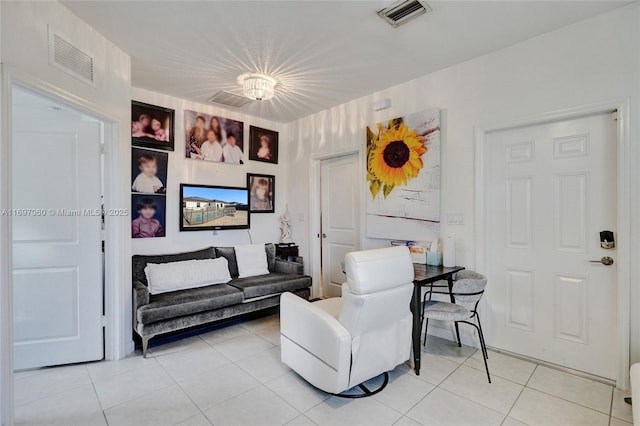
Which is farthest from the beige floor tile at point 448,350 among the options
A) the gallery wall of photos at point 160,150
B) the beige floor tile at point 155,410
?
the gallery wall of photos at point 160,150

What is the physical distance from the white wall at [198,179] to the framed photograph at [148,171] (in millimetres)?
93

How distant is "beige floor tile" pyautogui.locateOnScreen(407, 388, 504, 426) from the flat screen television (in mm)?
3138

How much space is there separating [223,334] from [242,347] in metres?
0.42

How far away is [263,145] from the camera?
15.3 feet

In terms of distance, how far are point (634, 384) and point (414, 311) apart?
1.22 metres

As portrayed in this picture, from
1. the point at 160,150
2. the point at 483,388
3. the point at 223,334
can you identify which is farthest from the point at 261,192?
the point at 483,388

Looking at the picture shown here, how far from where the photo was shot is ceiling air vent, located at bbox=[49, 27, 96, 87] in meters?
2.09

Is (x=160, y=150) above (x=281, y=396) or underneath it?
above

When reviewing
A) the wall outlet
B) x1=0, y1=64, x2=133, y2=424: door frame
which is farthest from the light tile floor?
the wall outlet

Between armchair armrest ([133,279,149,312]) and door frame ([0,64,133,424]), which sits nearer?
door frame ([0,64,133,424])

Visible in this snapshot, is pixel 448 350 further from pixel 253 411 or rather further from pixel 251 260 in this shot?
pixel 251 260

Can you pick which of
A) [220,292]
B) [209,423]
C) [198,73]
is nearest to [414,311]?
[209,423]

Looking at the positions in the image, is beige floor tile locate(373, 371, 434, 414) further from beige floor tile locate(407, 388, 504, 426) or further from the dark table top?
the dark table top

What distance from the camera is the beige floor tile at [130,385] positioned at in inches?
83.9
